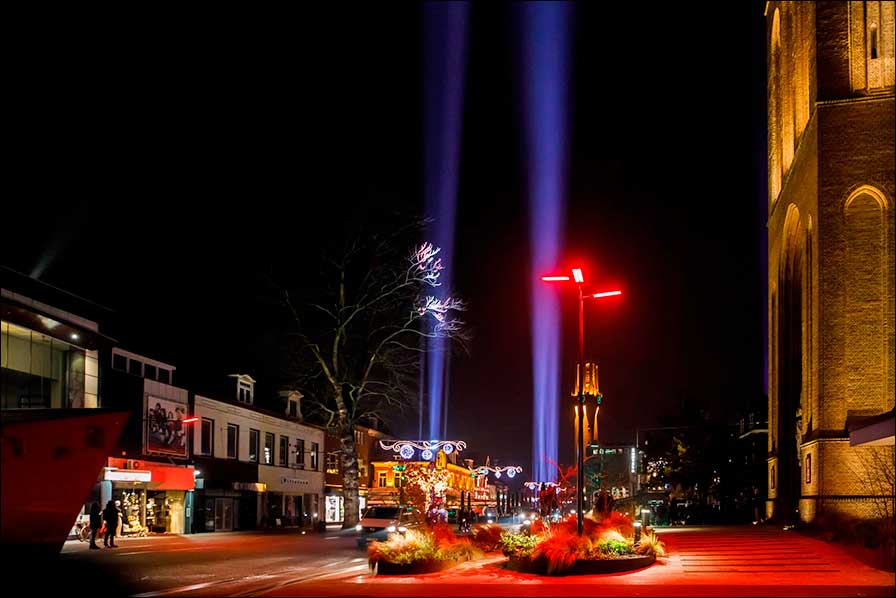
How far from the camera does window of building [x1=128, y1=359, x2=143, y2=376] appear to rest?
44.5 metres

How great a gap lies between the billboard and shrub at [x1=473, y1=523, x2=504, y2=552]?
2113 cm

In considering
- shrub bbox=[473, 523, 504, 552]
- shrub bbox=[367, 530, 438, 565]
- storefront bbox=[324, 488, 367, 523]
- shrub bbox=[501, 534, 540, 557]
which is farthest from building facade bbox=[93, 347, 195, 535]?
storefront bbox=[324, 488, 367, 523]

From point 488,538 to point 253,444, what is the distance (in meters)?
32.8

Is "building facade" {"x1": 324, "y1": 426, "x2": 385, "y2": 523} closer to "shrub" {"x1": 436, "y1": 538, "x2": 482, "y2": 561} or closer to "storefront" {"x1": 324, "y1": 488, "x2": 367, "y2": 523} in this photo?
"storefront" {"x1": 324, "y1": 488, "x2": 367, "y2": 523}

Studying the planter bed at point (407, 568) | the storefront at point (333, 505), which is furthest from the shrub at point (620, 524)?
the storefront at point (333, 505)

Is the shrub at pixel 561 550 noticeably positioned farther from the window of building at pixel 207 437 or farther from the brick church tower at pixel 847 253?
the window of building at pixel 207 437

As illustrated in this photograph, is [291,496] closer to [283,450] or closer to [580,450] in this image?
[283,450]

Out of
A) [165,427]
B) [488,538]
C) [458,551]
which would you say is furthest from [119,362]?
[458,551]

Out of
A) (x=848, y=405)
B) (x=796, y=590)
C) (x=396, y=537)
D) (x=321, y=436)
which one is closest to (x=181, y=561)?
(x=396, y=537)

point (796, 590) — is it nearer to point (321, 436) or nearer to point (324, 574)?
point (324, 574)

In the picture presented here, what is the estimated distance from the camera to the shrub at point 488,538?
2672 centimetres

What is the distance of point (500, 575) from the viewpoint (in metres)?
21.0

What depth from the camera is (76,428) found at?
72.7 ft

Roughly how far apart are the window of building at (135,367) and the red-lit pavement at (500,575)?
14554 mm
